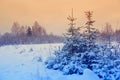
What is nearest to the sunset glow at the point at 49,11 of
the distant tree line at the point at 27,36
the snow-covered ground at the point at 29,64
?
the distant tree line at the point at 27,36

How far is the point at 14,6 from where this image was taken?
9.85 metres

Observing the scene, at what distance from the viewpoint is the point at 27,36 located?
10.5 meters

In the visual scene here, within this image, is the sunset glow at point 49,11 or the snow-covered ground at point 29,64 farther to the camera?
the sunset glow at point 49,11

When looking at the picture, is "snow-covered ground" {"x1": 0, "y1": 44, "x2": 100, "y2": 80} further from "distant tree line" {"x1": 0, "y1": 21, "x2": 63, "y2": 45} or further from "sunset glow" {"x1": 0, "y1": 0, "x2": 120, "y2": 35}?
"sunset glow" {"x1": 0, "y1": 0, "x2": 120, "y2": 35}

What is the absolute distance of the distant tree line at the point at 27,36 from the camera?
9.81 m

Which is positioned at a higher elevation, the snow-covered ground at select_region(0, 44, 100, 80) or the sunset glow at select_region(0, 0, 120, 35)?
the sunset glow at select_region(0, 0, 120, 35)

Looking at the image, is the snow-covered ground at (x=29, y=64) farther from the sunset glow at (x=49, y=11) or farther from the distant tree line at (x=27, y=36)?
the sunset glow at (x=49, y=11)

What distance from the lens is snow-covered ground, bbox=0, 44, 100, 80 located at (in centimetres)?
737

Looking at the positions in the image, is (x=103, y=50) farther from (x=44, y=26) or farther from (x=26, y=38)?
(x=26, y=38)

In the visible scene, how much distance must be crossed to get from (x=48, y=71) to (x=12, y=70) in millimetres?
830

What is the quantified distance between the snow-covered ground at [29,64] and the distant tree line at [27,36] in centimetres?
24

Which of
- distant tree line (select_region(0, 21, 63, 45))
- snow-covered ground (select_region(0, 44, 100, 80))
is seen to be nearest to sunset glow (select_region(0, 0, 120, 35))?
distant tree line (select_region(0, 21, 63, 45))

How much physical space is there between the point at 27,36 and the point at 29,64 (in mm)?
2342

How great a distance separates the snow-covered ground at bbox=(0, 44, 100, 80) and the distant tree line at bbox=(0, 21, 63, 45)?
0.24 metres
